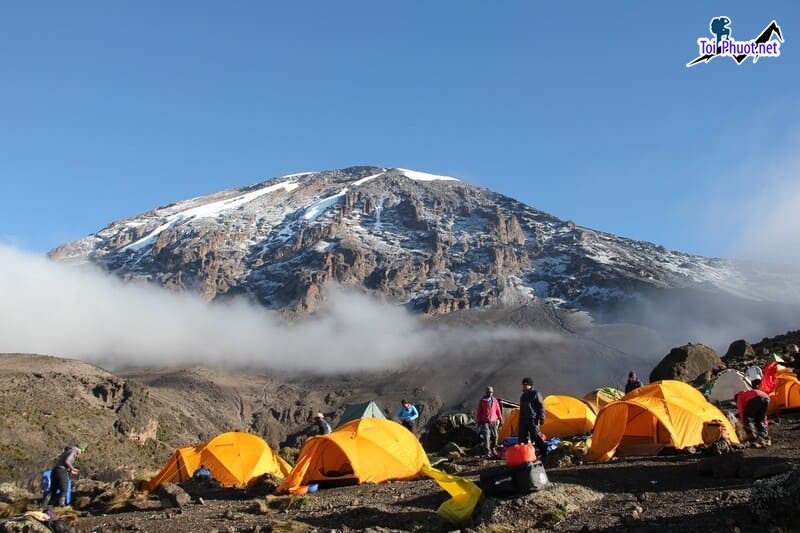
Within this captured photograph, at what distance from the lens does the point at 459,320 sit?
7854 inches

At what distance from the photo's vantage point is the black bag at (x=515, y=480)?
419 inches

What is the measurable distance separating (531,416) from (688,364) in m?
22.2

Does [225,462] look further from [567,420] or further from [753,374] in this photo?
[753,374]

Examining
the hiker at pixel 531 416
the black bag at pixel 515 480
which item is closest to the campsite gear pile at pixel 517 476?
the black bag at pixel 515 480

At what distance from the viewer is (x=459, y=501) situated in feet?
35.2

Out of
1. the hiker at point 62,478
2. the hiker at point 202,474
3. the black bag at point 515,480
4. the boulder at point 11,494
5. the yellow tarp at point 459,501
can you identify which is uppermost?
the black bag at point 515,480

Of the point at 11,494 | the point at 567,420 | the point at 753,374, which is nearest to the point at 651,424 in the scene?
the point at 567,420

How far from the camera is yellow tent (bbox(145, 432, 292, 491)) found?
2020 cm

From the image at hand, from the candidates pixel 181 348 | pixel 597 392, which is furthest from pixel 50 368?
pixel 597 392

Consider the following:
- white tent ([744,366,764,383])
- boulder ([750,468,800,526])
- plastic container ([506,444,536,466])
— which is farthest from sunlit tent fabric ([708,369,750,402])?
boulder ([750,468,800,526])

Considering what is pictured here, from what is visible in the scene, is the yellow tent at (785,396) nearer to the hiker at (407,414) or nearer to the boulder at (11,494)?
the hiker at (407,414)

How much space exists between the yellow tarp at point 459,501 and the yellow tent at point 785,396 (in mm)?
13539

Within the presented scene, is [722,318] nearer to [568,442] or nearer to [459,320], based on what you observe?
[459,320]

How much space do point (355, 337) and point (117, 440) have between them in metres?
110
